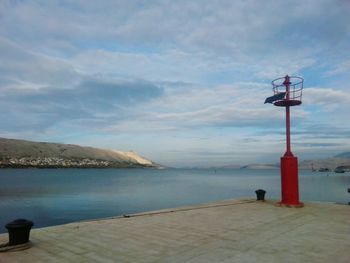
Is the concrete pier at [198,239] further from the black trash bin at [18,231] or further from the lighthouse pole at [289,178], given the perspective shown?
the lighthouse pole at [289,178]

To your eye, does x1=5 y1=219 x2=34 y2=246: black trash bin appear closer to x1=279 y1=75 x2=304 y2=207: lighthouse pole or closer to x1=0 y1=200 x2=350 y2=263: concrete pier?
x1=0 y1=200 x2=350 y2=263: concrete pier

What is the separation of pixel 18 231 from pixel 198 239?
413 cm

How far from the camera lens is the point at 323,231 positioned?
9.28 m

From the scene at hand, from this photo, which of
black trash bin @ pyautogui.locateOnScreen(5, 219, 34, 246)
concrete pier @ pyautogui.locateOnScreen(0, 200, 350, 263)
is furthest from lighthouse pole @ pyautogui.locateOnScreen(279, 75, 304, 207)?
black trash bin @ pyautogui.locateOnScreen(5, 219, 34, 246)

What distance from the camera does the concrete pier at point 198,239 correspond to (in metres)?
6.83

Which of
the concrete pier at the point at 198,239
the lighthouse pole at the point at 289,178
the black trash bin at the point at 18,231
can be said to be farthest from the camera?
the lighthouse pole at the point at 289,178

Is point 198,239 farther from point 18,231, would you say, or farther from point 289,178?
point 289,178

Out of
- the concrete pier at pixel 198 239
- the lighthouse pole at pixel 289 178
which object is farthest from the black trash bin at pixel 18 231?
the lighthouse pole at pixel 289 178

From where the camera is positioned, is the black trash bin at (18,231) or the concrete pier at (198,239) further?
the black trash bin at (18,231)

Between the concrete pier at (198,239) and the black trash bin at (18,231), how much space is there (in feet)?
0.95

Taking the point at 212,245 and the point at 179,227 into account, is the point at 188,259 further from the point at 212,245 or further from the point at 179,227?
the point at 179,227

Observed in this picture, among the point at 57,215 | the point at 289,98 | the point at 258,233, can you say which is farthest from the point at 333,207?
the point at 57,215

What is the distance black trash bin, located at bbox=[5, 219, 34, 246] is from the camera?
24.4 ft

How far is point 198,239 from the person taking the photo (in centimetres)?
840
